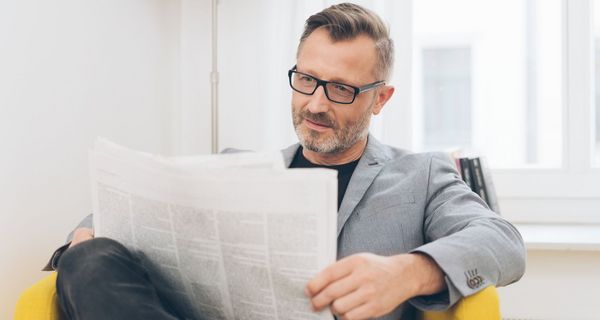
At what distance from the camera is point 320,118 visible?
3.76 ft

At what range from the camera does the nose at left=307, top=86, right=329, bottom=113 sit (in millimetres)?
1124

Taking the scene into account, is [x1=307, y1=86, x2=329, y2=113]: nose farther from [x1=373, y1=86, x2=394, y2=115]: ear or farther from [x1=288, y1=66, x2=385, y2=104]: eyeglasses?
[x1=373, y1=86, x2=394, y2=115]: ear

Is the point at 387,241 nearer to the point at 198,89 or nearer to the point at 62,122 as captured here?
the point at 62,122

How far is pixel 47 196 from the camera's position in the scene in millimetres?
1337

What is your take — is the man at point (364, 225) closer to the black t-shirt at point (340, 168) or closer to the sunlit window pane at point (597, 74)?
the black t-shirt at point (340, 168)

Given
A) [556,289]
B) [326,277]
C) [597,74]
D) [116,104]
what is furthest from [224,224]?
[597,74]

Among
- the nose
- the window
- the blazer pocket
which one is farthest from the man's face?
the window

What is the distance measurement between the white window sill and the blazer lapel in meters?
0.63

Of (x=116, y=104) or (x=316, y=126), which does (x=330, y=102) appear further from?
(x=116, y=104)

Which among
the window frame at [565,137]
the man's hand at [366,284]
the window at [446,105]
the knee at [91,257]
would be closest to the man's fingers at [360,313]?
the man's hand at [366,284]

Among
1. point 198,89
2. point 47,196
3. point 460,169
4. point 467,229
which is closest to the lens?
point 467,229

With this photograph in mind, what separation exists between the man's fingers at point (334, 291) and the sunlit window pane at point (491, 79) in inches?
51.7

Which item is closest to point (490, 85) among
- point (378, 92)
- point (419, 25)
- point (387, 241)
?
point (419, 25)

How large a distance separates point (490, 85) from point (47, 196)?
2395 millimetres
